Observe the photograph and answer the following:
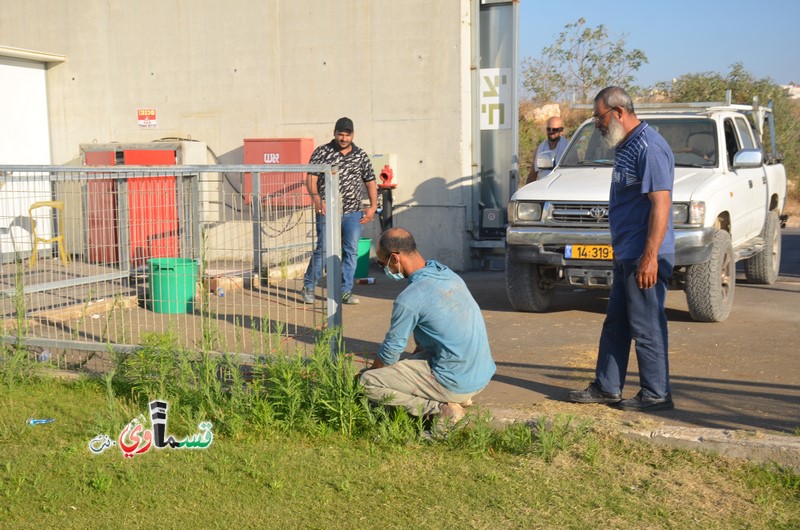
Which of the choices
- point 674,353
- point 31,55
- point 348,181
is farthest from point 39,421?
point 31,55

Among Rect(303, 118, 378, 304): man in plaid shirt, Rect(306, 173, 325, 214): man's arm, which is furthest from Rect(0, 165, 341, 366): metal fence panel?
Rect(303, 118, 378, 304): man in plaid shirt

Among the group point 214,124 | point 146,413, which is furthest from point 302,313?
point 214,124

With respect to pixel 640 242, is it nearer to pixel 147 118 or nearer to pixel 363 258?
pixel 363 258

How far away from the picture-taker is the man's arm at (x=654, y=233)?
5.72 meters

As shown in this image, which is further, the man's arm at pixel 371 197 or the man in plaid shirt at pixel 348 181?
the man's arm at pixel 371 197

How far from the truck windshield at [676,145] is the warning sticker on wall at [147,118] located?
716 cm

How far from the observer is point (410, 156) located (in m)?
12.9

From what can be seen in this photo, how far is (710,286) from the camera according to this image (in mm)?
8609

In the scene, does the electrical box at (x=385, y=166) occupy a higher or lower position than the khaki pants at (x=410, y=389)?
higher

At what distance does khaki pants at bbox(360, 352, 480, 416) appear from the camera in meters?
5.54

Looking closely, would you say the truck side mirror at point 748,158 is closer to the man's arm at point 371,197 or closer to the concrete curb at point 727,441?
the man's arm at point 371,197

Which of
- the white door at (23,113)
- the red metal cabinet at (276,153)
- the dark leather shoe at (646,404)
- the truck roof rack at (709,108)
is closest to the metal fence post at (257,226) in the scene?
the red metal cabinet at (276,153)

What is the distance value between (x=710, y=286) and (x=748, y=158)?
4.67ft

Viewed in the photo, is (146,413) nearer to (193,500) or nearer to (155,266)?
(193,500)
